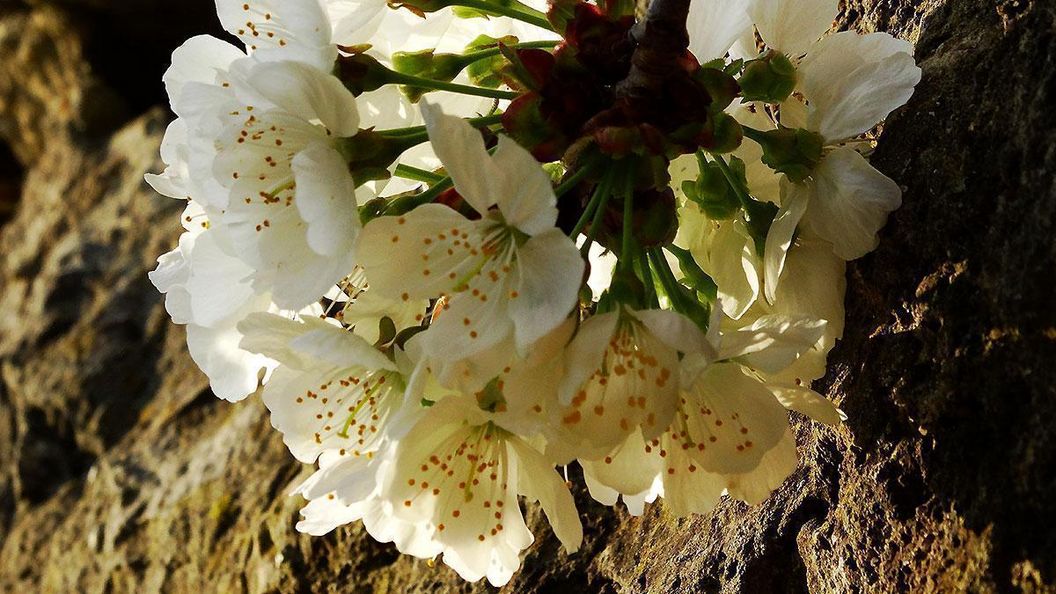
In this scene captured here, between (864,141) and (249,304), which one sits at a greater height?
(864,141)

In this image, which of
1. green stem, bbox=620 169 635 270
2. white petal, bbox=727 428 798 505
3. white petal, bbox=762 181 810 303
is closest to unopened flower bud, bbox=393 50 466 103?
green stem, bbox=620 169 635 270

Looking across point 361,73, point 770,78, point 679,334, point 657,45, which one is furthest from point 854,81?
point 361,73

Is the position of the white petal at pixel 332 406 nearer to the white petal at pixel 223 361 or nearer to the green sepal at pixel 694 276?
the white petal at pixel 223 361

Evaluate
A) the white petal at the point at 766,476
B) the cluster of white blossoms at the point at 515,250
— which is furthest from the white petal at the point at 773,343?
the white petal at the point at 766,476

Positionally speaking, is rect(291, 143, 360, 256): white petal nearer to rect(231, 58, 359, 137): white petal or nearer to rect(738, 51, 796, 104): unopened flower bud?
rect(231, 58, 359, 137): white petal

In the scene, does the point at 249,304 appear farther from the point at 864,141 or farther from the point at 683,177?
the point at 864,141

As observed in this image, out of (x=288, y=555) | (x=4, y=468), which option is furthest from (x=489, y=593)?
(x=4, y=468)

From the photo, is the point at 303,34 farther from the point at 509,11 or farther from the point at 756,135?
the point at 756,135
